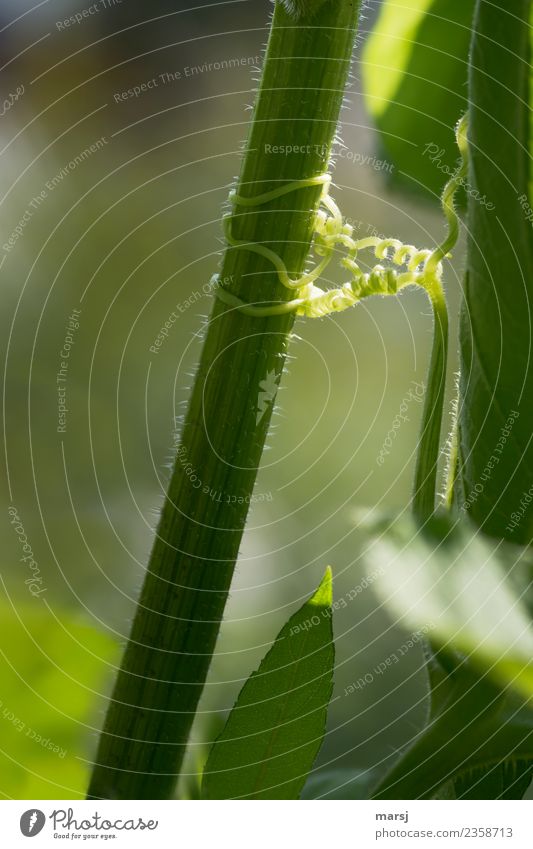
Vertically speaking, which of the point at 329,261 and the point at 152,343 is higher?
the point at 152,343

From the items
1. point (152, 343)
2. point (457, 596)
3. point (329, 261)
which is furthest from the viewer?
point (152, 343)

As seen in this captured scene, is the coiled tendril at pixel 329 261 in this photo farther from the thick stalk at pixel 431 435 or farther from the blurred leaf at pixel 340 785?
the blurred leaf at pixel 340 785

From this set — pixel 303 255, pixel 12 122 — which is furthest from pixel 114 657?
pixel 12 122

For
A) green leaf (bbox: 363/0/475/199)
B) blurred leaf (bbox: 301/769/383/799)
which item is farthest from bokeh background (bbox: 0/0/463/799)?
blurred leaf (bbox: 301/769/383/799)

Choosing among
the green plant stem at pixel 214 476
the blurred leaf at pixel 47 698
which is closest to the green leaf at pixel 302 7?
the green plant stem at pixel 214 476

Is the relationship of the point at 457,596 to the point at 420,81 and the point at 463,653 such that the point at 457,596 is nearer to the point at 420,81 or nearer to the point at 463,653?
the point at 463,653

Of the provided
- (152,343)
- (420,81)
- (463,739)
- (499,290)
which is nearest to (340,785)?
(463,739)

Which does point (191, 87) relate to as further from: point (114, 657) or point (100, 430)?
point (114, 657)
